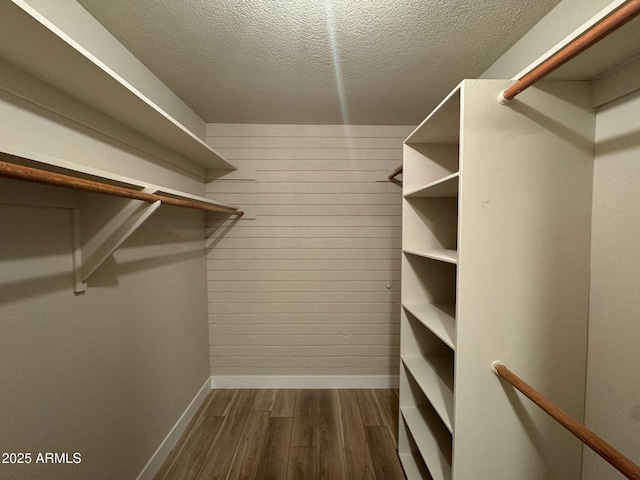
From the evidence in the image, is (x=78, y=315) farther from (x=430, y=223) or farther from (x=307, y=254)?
(x=430, y=223)

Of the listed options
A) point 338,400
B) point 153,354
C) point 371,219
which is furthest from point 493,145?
point 338,400

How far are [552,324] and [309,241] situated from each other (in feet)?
5.46

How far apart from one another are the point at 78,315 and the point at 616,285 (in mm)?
2049

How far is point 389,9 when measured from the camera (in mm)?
1060

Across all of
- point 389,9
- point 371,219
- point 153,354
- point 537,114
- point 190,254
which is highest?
point 389,9

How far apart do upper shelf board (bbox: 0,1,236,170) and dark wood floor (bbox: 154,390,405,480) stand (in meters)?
2.00

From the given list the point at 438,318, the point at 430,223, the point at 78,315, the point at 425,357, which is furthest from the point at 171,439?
the point at 430,223

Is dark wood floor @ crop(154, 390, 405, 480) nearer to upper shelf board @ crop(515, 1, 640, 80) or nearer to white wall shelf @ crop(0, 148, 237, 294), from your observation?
white wall shelf @ crop(0, 148, 237, 294)

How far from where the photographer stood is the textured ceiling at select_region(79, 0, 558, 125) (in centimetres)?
106

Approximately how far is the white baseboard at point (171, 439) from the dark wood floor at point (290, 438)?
4cm

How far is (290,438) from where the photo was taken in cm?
170

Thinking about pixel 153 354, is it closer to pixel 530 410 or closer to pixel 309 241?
pixel 309 241

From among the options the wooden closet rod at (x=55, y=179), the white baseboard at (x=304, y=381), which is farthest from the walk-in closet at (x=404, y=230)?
the white baseboard at (x=304, y=381)

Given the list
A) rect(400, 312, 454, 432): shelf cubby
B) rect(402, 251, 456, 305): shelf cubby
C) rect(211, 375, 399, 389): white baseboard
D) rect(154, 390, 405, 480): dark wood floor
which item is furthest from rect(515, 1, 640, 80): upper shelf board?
rect(211, 375, 399, 389): white baseboard
